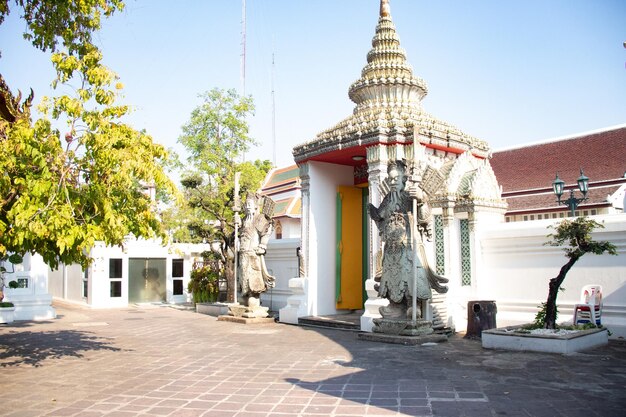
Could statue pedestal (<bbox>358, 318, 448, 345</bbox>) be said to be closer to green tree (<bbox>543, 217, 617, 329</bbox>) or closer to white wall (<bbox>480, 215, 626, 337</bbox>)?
green tree (<bbox>543, 217, 617, 329</bbox>)

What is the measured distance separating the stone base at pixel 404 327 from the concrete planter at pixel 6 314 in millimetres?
9946

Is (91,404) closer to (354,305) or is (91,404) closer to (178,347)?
(178,347)

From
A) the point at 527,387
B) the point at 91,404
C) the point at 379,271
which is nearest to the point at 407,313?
the point at 379,271

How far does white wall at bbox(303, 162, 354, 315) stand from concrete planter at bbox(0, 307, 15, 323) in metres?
7.81

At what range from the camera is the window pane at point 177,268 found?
20.5 m

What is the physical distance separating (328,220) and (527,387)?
26.5 feet

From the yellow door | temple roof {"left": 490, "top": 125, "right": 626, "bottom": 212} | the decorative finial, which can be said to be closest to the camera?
the yellow door

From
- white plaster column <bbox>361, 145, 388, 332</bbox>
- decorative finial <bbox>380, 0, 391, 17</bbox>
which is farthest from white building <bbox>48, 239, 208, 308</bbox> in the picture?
decorative finial <bbox>380, 0, 391, 17</bbox>

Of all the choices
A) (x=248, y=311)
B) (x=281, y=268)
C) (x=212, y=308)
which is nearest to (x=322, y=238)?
(x=248, y=311)

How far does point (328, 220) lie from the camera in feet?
44.1

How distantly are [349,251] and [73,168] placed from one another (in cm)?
794

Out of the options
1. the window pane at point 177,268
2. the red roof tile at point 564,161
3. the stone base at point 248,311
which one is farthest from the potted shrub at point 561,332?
the red roof tile at point 564,161

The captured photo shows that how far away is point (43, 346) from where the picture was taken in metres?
9.48

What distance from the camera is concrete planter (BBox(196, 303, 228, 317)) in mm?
14956
